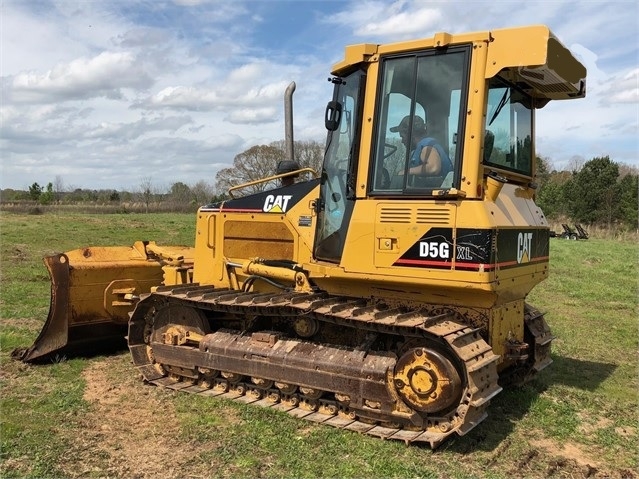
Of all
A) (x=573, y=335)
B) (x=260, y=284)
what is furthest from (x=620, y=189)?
(x=260, y=284)

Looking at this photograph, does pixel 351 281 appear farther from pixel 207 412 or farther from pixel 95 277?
pixel 95 277

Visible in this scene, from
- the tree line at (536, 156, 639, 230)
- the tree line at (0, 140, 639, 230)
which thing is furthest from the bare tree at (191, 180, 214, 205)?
the tree line at (536, 156, 639, 230)

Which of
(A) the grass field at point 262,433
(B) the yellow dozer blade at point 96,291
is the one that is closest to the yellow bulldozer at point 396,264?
(A) the grass field at point 262,433

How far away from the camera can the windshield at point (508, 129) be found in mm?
5402

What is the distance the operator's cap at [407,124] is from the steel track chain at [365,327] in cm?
163

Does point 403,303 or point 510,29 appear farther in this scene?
point 403,303

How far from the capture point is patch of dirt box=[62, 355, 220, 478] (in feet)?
15.0

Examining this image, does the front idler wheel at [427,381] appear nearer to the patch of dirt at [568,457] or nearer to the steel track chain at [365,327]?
the steel track chain at [365,327]

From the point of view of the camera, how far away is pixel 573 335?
9531mm

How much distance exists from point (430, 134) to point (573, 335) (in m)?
5.76

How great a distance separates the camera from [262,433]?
17.1ft

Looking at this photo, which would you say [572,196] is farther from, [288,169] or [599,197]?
[288,169]

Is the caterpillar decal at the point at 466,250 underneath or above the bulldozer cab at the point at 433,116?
underneath

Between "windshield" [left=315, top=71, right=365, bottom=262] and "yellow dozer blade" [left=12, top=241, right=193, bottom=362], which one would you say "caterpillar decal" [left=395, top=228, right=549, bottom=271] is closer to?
"windshield" [left=315, top=71, right=365, bottom=262]
